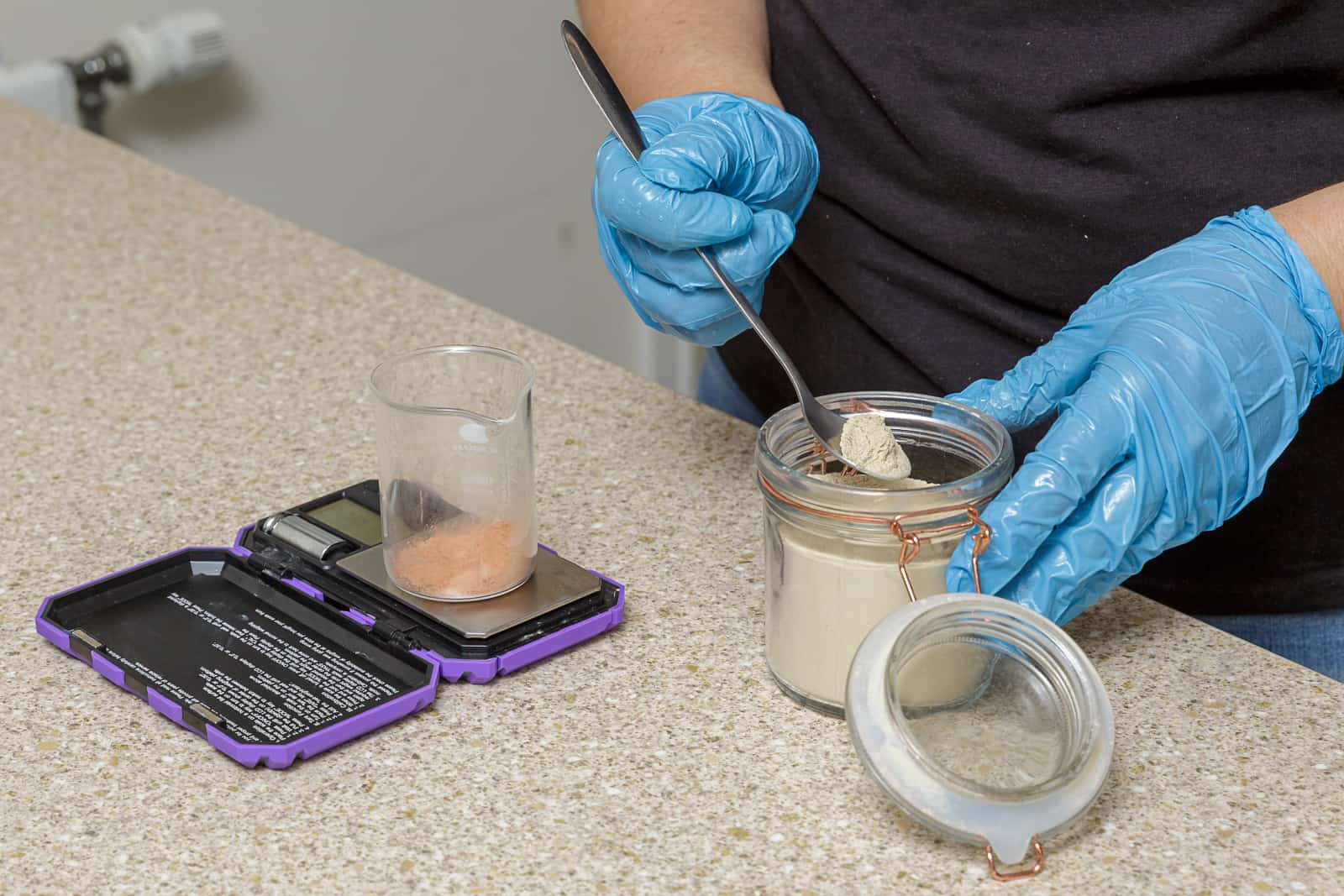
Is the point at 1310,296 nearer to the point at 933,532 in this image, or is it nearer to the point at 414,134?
the point at 933,532

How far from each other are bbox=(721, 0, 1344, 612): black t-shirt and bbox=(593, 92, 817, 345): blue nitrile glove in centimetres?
11

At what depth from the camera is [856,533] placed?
692mm

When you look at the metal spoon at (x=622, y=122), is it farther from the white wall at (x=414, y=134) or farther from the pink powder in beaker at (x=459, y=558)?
the white wall at (x=414, y=134)

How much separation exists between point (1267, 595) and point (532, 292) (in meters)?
1.98

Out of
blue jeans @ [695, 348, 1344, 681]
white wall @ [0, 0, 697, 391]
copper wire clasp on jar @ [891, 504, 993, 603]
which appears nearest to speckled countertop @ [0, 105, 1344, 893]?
copper wire clasp on jar @ [891, 504, 993, 603]

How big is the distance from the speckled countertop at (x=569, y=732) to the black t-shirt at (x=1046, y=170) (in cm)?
19

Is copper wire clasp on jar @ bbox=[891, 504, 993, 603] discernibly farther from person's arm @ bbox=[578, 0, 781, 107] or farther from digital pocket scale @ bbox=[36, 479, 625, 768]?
person's arm @ bbox=[578, 0, 781, 107]

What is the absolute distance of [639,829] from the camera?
0.67 m

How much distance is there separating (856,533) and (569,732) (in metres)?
0.19

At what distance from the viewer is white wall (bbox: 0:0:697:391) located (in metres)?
2.25

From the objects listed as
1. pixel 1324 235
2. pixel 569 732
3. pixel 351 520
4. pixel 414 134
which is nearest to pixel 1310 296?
pixel 1324 235

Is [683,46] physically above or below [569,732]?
above

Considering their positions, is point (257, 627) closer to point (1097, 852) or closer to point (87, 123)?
point (1097, 852)

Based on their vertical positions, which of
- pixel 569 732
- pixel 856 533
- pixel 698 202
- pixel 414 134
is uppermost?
pixel 698 202
